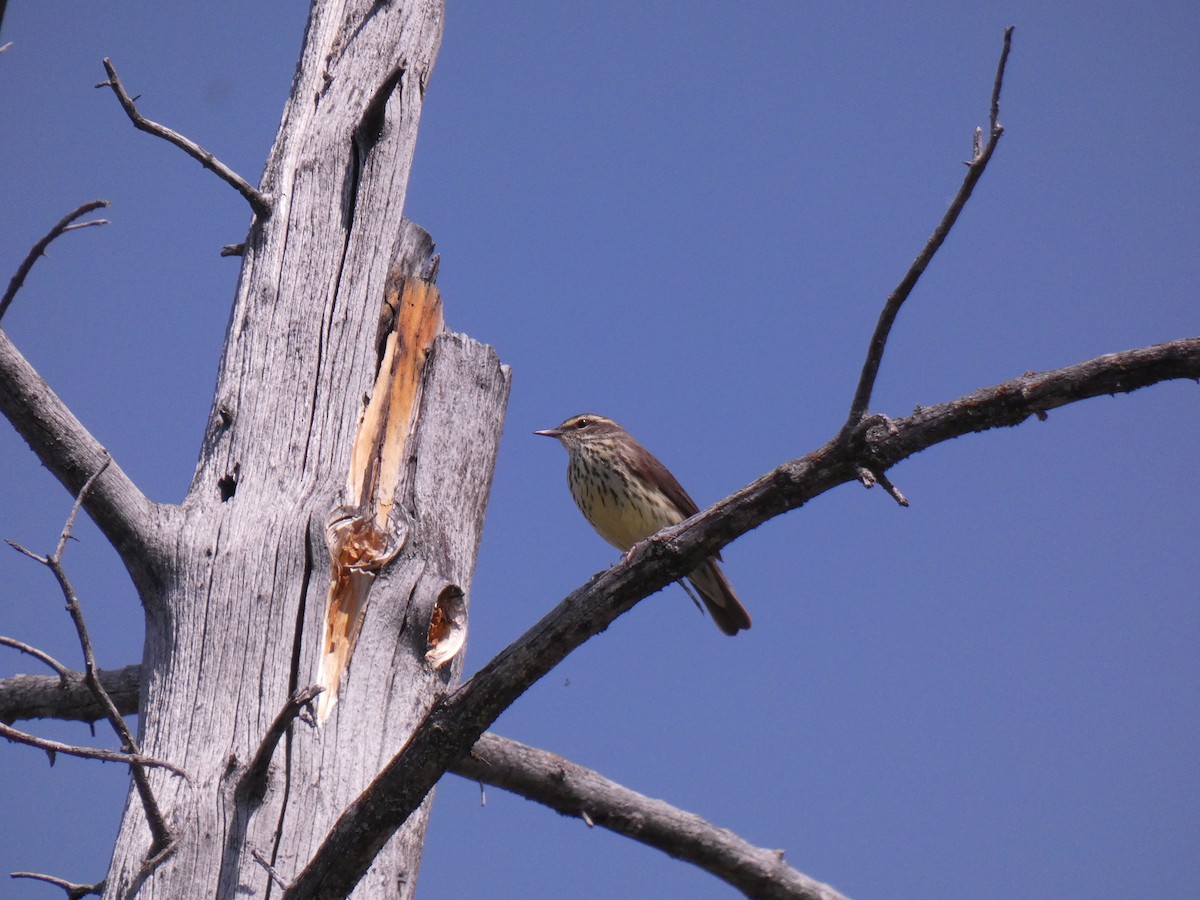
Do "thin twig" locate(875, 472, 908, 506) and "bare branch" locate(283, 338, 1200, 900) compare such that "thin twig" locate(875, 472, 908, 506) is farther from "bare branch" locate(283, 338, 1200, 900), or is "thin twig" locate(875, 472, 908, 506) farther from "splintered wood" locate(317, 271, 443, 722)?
"splintered wood" locate(317, 271, 443, 722)

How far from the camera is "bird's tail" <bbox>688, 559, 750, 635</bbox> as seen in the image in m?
7.44

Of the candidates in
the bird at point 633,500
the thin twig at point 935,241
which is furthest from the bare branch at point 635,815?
the thin twig at point 935,241

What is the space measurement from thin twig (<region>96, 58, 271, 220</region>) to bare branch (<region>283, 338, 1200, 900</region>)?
205 cm

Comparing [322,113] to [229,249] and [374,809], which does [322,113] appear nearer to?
[229,249]

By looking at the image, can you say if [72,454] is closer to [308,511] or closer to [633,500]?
[308,511]

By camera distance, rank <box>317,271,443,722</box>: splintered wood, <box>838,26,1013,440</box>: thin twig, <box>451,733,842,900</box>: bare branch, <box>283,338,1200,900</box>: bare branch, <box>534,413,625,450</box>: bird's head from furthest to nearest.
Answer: <box>534,413,625,450</box>: bird's head < <box>451,733,842,900</box>: bare branch < <box>317,271,443,722</box>: splintered wood < <box>283,338,1200,900</box>: bare branch < <box>838,26,1013,440</box>: thin twig

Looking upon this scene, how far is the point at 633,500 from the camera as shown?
7457mm

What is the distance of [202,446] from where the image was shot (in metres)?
3.95

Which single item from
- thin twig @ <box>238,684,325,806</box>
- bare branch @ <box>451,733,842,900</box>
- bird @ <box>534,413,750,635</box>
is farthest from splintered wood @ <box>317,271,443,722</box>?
bird @ <box>534,413,750,635</box>

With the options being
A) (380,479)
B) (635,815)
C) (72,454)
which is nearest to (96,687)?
(72,454)

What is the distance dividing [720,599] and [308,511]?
4.27 meters

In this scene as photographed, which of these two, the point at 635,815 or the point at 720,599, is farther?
the point at 720,599


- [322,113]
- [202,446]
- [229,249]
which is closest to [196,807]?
[202,446]

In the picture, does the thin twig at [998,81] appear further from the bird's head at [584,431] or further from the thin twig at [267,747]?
the bird's head at [584,431]
